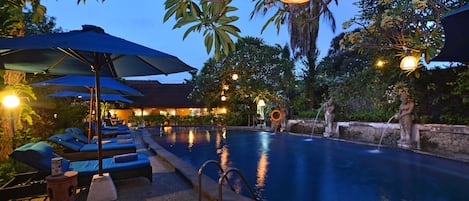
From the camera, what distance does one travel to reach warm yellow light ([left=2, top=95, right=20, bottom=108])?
184 inches

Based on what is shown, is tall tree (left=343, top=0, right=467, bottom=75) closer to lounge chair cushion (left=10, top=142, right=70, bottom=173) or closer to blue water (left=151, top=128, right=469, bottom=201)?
blue water (left=151, top=128, right=469, bottom=201)

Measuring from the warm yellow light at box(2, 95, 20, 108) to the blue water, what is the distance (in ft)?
13.6

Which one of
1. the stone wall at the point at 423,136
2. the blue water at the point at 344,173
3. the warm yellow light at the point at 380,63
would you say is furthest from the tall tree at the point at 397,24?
the blue water at the point at 344,173

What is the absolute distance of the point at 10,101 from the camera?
4738mm

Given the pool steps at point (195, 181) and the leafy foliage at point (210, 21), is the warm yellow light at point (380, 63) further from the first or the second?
the leafy foliage at point (210, 21)

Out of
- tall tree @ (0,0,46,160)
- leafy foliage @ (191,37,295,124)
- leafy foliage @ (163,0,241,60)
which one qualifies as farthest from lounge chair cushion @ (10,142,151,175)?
leafy foliage @ (191,37,295,124)

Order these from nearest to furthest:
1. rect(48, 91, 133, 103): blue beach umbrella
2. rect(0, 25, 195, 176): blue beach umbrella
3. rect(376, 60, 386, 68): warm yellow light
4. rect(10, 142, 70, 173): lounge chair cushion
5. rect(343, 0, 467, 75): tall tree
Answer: rect(0, 25, 195, 176): blue beach umbrella < rect(10, 142, 70, 173): lounge chair cushion < rect(343, 0, 467, 75): tall tree < rect(48, 91, 133, 103): blue beach umbrella < rect(376, 60, 386, 68): warm yellow light

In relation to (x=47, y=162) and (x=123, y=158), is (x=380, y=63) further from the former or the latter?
(x=47, y=162)

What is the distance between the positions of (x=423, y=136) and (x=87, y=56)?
10191 millimetres

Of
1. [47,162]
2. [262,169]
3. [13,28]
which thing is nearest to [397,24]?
[262,169]

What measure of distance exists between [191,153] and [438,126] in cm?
816

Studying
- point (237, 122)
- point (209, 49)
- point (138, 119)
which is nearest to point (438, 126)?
point (209, 49)

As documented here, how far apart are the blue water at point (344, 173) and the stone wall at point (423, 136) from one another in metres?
0.63

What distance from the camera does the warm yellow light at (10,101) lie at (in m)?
4.66
